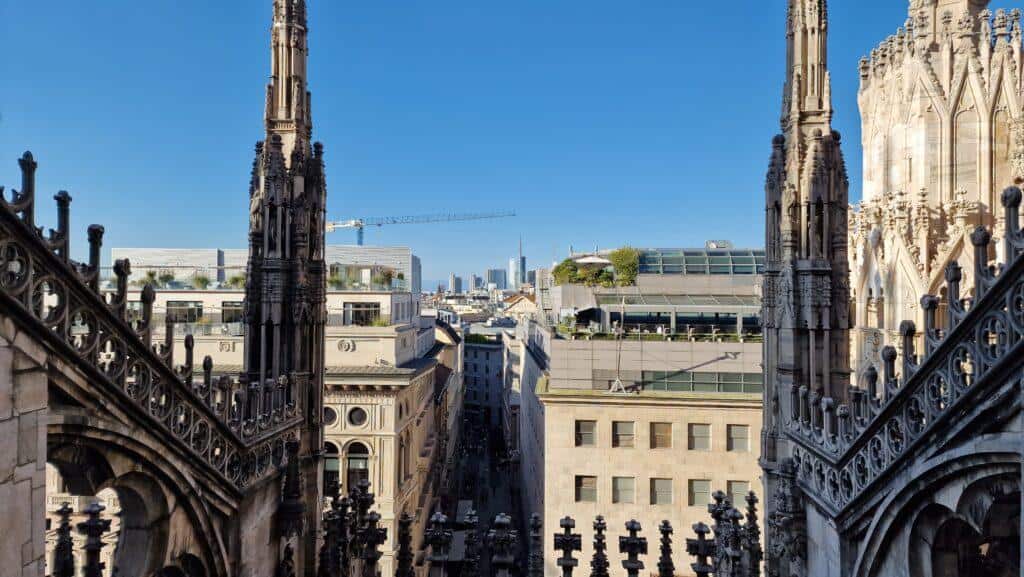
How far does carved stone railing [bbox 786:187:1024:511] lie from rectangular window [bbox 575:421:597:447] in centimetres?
2194

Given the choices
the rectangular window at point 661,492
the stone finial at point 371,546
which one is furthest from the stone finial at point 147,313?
the rectangular window at point 661,492

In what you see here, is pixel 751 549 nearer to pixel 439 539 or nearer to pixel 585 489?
pixel 439 539

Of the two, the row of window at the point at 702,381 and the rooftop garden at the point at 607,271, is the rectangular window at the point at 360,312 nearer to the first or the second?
the rooftop garden at the point at 607,271

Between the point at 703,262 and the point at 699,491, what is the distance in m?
21.9

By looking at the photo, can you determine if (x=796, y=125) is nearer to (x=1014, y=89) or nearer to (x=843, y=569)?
(x=843, y=569)

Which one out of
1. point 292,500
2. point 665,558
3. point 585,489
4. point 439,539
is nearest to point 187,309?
point 585,489

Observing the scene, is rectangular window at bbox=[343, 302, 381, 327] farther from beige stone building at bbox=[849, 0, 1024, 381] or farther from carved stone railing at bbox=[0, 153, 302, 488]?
carved stone railing at bbox=[0, 153, 302, 488]

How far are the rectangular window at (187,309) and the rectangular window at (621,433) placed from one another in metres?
25.4

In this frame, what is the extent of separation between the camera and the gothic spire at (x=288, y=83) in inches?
426

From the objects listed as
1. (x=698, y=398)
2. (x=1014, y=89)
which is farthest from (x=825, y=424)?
(x=1014, y=89)

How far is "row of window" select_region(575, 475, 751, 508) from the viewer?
2889 cm

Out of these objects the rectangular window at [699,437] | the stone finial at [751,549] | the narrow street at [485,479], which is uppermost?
the stone finial at [751,549]

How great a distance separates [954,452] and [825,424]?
2641mm

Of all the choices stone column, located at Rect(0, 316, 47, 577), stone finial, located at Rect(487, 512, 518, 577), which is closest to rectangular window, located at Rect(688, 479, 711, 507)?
stone finial, located at Rect(487, 512, 518, 577)
